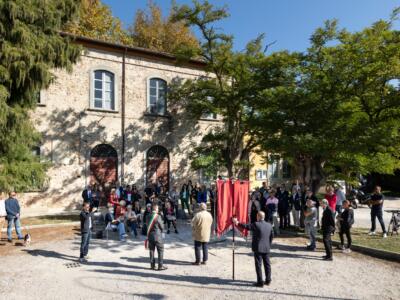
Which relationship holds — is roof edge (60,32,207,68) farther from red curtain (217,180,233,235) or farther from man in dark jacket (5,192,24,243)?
red curtain (217,180,233,235)

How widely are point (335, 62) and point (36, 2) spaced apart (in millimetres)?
10733

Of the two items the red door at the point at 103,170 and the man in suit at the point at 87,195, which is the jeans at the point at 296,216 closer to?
the man in suit at the point at 87,195

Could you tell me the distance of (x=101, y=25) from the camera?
2934 cm

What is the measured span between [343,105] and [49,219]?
13.4 metres

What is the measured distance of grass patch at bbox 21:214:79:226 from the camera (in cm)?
1456

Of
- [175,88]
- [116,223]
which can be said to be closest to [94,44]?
[175,88]

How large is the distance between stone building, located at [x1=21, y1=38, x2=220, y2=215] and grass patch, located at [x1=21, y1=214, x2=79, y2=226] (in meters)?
1.61

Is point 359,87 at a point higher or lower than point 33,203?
higher

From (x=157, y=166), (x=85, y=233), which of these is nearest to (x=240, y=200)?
(x=85, y=233)

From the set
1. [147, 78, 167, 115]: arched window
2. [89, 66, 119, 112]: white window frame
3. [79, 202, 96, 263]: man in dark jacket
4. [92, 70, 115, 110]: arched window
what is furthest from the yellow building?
[79, 202, 96, 263]: man in dark jacket

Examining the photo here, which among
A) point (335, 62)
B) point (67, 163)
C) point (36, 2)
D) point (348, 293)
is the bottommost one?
point (348, 293)

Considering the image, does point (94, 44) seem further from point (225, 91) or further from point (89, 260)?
point (89, 260)

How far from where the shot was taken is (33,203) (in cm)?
1731

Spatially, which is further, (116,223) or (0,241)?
(116,223)
